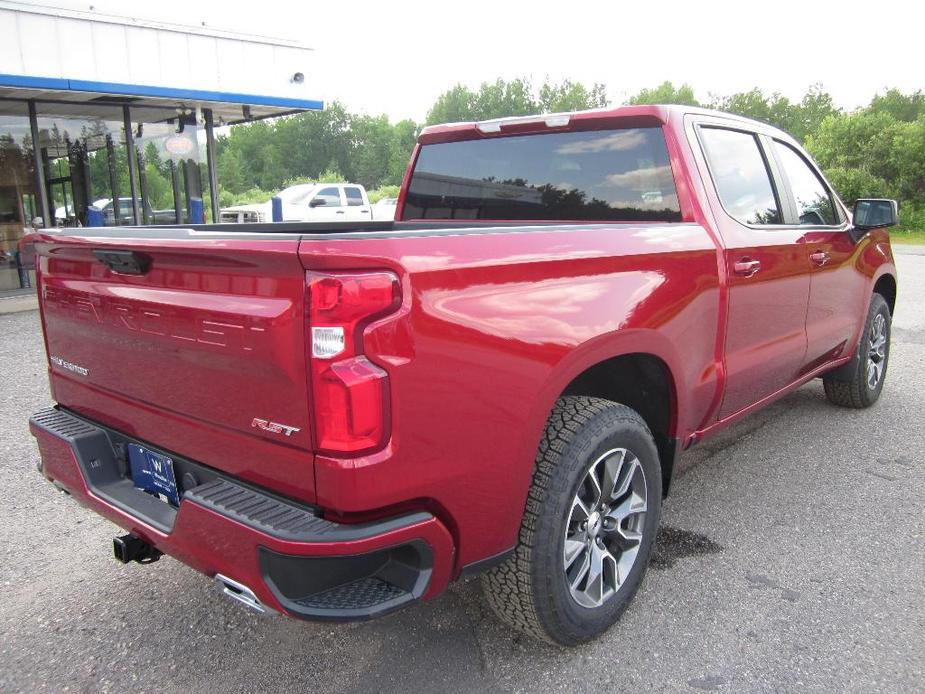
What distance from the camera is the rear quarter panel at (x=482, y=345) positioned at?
176 cm

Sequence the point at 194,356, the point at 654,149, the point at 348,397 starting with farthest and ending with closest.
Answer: the point at 654,149 → the point at 194,356 → the point at 348,397

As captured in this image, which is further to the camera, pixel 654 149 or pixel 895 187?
pixel 895 187

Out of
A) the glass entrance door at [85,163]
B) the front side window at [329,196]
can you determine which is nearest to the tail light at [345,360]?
the glass entrance door at [85,163]

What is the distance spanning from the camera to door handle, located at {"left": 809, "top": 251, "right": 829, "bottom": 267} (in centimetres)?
382

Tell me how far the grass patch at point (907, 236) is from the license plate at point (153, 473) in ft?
87.9

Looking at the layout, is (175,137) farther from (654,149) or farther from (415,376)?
(415,376)

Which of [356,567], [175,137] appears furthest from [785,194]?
[175,137]

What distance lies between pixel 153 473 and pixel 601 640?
1.68 meters

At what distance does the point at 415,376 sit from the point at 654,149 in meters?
1.90

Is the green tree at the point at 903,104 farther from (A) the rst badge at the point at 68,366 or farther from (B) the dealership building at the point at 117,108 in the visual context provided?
(A) the rst badge at the point at 68,366

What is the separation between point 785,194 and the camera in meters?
3.83

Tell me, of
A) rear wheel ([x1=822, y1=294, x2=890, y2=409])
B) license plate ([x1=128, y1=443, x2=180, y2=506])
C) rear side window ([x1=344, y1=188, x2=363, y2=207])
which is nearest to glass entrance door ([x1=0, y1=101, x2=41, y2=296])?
rear side window ([x1=344, y1=188, x2=363, y2=207])

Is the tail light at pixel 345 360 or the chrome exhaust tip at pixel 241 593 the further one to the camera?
the chrome exhaust tip at pixel 241 593

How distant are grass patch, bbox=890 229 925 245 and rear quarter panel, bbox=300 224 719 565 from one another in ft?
84.7
